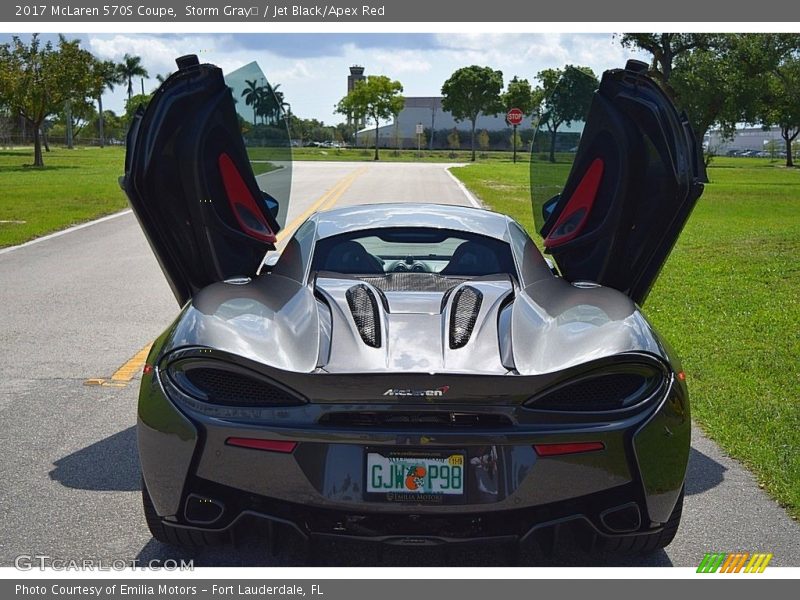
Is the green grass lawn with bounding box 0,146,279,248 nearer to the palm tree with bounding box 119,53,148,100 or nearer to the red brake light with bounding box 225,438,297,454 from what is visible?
the red brake light with bounding box 225,438,297,454

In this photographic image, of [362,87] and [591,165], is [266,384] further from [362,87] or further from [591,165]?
[362,87]

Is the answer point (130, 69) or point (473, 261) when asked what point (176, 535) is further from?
point (130, 69)

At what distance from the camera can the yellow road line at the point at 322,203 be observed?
55.2 feet

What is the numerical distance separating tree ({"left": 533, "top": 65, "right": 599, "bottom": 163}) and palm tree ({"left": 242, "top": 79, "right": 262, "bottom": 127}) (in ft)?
5.73

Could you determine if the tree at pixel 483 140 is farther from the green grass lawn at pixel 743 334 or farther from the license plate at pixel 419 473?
the license plate at pixel 419 473

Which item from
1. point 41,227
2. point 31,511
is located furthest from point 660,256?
point 41,227

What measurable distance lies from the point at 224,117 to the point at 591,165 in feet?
6.91

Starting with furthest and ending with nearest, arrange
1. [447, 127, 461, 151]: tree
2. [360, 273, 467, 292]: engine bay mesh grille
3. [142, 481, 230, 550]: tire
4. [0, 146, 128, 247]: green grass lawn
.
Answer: [447, 127, 461, 151]: tree → [0, 146, 128, 247]: green grass lawn → [360, 273, 467, 292]: engine bay mesh grille → [142, 481, 230, 550]: tire

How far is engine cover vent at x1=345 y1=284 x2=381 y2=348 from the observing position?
158 inches

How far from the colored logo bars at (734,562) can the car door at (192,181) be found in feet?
10.0

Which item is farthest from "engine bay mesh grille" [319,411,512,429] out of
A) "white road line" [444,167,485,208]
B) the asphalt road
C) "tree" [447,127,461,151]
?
"tree" [447,127,461,151]

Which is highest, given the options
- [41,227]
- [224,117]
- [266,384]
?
[224,117]

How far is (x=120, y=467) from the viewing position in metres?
5.10

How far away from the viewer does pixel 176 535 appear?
12.8ft
